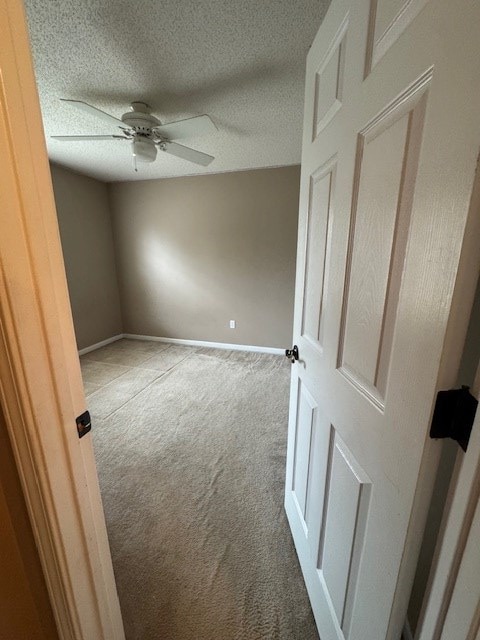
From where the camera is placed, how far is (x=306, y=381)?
107 centimetres

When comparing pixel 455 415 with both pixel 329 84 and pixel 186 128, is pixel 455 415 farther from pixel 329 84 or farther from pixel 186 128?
pixel 186 128

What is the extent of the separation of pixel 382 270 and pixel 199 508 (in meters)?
1.59

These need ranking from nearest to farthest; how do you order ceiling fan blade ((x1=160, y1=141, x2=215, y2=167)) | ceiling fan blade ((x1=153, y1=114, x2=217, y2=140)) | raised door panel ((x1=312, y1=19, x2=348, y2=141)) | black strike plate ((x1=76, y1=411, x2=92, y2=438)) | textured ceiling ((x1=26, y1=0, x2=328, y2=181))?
black strike plate ((x1=76, y1=411, x2=92, y2=438)) < raised door panel ((x1=312, y1=19, x2=348, y2=141)) < textured ceiling ((x1=26, y1=0, x2=328, y2=181)) < ceiling fan blade ((x1=153, y1=114, x2=217, y2=140)) < ceiling fan blade ((x1=160, y1=141, x2=215, y2=167))

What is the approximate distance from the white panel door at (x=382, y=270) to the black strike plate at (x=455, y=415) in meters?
0.02

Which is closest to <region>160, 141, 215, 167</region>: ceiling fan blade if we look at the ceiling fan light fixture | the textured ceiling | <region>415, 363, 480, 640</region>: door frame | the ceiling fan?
the ceiling fan

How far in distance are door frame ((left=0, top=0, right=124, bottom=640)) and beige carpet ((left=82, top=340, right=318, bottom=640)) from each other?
556 millimetres

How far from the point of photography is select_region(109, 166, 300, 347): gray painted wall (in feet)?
11.3

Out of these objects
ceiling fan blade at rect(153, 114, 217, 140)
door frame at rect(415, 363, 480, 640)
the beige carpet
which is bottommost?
the beige carpet

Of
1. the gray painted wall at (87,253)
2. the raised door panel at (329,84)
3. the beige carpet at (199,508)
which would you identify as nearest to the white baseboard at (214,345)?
the gray painted wall at (87,253)

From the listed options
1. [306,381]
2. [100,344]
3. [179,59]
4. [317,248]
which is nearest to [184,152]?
[179,59]

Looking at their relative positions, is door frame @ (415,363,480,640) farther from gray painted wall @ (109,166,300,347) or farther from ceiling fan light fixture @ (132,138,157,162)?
gray painted wall @ (109,166,300,347)

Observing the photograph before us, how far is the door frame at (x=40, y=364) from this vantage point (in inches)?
17.7

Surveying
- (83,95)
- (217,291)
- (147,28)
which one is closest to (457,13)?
(147,28)

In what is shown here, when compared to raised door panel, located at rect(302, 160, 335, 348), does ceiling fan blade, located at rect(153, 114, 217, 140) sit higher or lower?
higher
